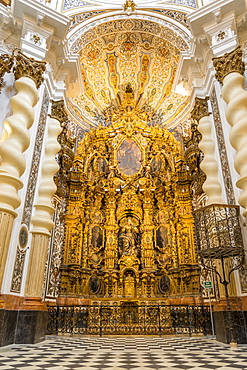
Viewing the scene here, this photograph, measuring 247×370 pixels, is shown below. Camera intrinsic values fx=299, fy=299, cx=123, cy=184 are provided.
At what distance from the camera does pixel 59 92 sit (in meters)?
8.44

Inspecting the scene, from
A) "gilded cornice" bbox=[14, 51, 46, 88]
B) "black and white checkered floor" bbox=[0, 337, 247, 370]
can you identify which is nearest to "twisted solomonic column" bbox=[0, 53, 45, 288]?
"gilded cornice" bbox=[14, 51, 46, 88]

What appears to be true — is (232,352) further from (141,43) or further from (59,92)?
(141,43)

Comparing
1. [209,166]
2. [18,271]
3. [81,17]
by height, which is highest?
[81,17]

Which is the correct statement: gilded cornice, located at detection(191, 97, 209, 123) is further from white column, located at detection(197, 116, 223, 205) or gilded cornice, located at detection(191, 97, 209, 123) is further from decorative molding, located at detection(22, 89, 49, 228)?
decorative molding, located at detection(22, 89, 49, 228)

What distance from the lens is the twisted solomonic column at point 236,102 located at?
5449 millimetres

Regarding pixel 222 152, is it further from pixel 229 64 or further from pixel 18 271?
pixel 18 271

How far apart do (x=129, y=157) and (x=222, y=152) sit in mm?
6550

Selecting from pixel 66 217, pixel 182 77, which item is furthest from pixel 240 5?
pixel 66 217

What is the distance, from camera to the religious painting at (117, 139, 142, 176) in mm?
12844

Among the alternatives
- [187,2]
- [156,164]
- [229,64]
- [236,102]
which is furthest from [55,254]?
[187,2]

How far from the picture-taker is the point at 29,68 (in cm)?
671

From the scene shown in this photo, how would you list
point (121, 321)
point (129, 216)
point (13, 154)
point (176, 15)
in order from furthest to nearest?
point (129, 216), point (121, 321), point (176, 15), point (13, 154)

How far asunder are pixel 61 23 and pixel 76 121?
5.45m

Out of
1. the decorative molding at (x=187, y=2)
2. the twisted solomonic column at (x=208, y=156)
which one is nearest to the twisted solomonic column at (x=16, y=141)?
the twisted solomonic column at (x=208, y=156)
